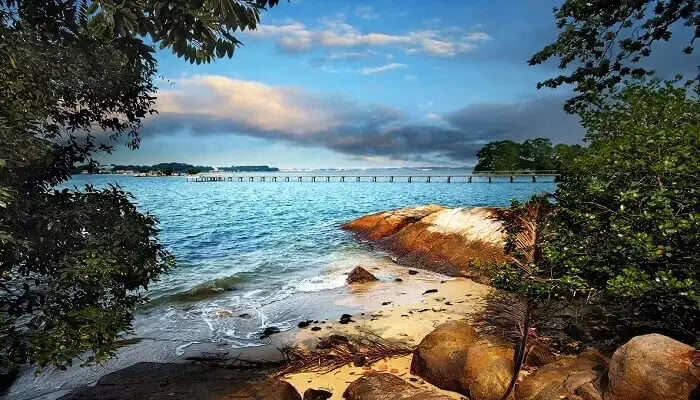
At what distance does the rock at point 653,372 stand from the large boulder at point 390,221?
54.7 feet

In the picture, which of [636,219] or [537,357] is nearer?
[636,219]

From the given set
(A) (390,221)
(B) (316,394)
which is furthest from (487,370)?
(A) (390,221)

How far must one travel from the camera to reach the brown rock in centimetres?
512

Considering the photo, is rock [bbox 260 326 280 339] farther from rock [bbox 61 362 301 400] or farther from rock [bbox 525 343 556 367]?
rock [bbox 525 343 556 367]

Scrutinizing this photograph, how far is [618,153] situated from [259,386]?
6.81 metres

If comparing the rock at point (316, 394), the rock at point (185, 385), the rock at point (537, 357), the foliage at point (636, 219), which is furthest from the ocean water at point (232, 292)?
the foliage at point (636, 219)

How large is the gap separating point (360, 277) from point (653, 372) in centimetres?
1050

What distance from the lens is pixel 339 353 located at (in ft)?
23.5

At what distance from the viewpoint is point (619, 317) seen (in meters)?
7.13

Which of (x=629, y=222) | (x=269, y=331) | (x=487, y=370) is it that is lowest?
(x=269, y=331)

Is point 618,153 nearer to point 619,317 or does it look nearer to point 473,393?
point 619,317

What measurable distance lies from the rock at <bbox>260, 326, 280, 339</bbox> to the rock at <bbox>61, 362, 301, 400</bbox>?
202cm

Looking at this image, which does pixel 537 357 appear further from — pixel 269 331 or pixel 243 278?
pixel 243 278

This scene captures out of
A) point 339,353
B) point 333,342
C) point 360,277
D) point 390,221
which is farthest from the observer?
point 390,221
